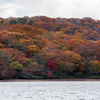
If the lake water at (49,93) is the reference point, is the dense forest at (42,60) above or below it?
above

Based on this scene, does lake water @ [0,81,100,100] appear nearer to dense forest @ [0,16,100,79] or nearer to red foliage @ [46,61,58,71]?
dense forest @ [0,16,100,79]

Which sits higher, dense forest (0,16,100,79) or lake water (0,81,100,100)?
dense forest (0,16,100,79)

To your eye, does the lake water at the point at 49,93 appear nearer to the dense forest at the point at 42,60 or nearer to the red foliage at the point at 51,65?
the dense forest at the point at 42,60

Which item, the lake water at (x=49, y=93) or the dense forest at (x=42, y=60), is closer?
the lake water at (x=49, y=93)

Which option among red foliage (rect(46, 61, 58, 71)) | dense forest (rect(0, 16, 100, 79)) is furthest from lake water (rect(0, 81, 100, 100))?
red foliage (rect(46, 61, 58, 71))

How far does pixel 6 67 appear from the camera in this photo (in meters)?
62.5

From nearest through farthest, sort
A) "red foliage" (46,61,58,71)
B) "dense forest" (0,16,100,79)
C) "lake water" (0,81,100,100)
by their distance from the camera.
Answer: "lake water" (0,81,100,100) → "dense forest" (0,16,100,79) → "red foliage" (46,61,58,71)

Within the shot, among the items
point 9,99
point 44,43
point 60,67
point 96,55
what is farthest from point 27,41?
point 9,99

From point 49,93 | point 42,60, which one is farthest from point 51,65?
point 49,93

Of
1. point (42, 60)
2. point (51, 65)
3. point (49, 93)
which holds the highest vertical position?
point (42, 60)

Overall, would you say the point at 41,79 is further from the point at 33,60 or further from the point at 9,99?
the point at 9,99

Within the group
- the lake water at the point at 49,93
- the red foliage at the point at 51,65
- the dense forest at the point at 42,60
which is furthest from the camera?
the red foliage at the point at 51,65

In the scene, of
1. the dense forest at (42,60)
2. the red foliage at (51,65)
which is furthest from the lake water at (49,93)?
the red foliage at (51,65)

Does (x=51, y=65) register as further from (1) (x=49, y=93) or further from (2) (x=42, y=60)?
(1) (x=49, y=93)
